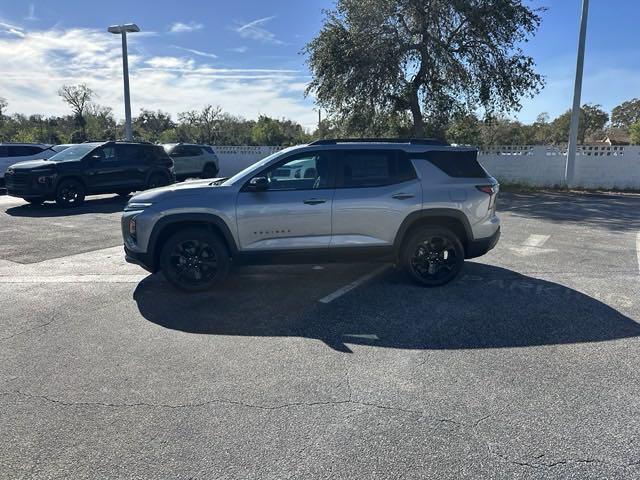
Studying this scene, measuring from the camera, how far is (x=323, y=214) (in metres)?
5.56

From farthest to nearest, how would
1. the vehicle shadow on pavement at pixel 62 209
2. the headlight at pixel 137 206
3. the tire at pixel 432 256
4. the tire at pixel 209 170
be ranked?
1. the tire at pixel 209 170
2. the vehicle shadow on pavement at pixel 62 209
3. the tire at pixel 432 256
4. the headlight at pixel 137 206

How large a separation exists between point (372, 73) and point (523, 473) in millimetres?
16358

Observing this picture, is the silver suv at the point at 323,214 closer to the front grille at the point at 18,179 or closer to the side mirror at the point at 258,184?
the side mirror at the point at 258,184

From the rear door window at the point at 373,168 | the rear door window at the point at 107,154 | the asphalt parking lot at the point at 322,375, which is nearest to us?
the asphalt parking lot at the point at 322,375

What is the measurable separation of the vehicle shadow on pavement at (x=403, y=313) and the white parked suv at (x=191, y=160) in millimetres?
15852

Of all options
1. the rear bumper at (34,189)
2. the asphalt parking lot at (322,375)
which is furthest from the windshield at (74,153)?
the asphalt parking lot at (322,375)

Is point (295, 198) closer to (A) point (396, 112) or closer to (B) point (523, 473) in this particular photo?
(B) point (523, 473)

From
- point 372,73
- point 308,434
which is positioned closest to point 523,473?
point 308,434

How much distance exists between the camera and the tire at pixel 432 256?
Result: 580 centimetres

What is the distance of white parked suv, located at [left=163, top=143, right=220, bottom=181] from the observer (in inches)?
823

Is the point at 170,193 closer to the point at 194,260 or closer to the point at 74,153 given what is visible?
the point at 194,260

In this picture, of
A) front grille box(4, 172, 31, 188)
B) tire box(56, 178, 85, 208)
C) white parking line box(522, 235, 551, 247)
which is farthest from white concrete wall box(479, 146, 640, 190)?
front grille box(4, 172, 31, 188)

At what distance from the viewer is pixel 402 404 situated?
10.7 ft

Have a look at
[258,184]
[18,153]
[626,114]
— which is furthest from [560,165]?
[626,114]
